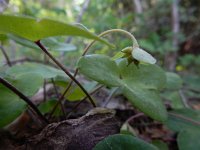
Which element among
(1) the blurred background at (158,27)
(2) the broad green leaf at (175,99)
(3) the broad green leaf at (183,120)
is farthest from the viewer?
(1) the blurred background at (158,27)

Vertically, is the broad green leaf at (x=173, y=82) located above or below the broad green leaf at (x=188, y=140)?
above

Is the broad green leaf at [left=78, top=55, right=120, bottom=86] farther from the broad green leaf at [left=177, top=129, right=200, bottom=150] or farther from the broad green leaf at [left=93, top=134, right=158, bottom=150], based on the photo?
the broad green leaf at [left=177, top=129, right=200, bottom=150]

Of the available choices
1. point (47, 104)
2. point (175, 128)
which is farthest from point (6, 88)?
point (175, 128)

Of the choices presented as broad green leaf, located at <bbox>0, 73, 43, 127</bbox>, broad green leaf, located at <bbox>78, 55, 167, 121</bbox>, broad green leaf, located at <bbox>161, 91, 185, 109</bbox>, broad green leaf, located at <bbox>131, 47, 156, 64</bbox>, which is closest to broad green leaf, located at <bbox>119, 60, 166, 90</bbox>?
broad green leaf, located at <bbox>78, 55, 167, 121</bbox>

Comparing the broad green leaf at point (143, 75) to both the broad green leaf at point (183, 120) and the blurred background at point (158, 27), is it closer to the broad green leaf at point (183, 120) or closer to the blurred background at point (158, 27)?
the broad green leaf at point (183, 120)

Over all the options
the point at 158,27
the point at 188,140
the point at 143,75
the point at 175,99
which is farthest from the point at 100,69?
the point at 158,27

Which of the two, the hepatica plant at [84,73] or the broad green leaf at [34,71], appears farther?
the broad green leaf at [34,71]

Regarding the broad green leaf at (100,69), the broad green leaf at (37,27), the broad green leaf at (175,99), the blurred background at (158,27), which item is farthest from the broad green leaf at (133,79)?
the blurred background at (158,27)
